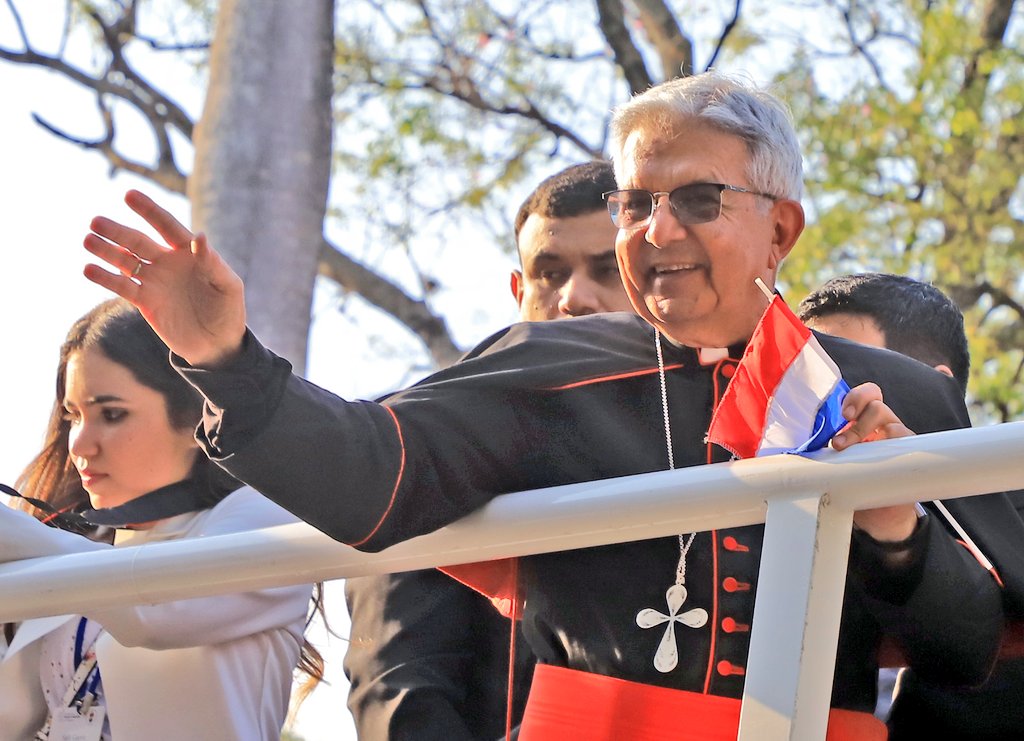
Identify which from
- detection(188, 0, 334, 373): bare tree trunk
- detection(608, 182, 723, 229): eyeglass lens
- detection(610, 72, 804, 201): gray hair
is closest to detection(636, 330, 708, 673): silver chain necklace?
detection(608, 182, 723, 229): eyeglass lens

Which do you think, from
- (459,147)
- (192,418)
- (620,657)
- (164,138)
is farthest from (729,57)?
(620,657)

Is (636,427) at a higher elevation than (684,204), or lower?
lower

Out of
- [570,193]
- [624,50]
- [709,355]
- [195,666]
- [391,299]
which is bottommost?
[195,666]

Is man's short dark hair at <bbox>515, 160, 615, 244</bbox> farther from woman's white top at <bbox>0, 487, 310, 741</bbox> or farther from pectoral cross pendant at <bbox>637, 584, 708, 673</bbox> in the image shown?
pectoral cross pendant at <bbox>637, 584, 708, 673</bbox>

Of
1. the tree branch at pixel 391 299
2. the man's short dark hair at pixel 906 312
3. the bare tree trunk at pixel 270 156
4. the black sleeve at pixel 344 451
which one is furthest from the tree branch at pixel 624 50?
the black sleeve at pixel 344 451

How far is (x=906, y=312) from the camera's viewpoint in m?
3.52

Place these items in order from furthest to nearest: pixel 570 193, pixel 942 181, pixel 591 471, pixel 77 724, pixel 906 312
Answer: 1. pixel 942 181
2. pixel 570 193
3. pixel 906 312
4. pixel 77 724
5. pixel 591 471

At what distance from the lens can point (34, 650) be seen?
3195mm

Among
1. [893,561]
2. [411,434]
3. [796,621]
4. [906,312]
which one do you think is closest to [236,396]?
[411,434]

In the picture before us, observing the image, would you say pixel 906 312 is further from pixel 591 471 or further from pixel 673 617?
pixel 673 617

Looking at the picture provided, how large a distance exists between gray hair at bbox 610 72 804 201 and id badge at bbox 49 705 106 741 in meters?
1.38

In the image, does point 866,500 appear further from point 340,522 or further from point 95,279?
point 95,279

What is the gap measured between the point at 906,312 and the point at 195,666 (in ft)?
5.30

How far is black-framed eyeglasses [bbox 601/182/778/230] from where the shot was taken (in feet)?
8.18
